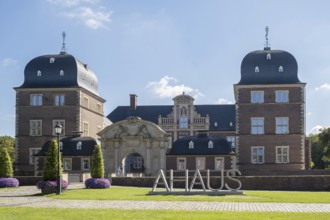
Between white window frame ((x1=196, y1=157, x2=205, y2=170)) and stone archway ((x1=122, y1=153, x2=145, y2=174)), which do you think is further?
stone archway ((x1=122, y1=153, x2=145, y2=174))

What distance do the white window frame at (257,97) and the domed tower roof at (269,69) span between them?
1006 mm

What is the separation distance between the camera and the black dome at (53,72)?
61000mm

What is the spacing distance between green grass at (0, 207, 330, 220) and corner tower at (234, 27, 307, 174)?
3756 centimetres

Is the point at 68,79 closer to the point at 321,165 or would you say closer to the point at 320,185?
the point at 320,185

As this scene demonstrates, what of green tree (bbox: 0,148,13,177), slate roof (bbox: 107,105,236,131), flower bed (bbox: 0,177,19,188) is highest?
slate roof (bbox: 107,105,236,131)

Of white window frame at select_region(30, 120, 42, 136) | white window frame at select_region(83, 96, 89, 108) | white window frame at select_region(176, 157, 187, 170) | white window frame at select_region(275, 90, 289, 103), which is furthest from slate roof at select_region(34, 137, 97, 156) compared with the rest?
white window frame at select_region(275, 90, 289, 103)

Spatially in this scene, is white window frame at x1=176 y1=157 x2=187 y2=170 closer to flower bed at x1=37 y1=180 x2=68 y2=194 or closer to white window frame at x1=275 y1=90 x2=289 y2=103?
→ white window frame at x1=275 y1=90 x2=289 y2=103

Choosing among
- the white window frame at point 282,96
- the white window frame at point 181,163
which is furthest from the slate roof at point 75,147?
the white window frame at point 282,96

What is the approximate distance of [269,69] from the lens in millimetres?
57812

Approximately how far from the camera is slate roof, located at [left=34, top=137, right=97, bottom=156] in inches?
2191

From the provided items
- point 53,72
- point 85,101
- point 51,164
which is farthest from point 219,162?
point 51,164

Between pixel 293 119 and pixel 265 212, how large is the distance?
38382 mm

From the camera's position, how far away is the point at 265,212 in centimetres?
1991

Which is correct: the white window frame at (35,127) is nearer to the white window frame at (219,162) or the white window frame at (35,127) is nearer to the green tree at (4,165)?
the green tree at (4,165)
